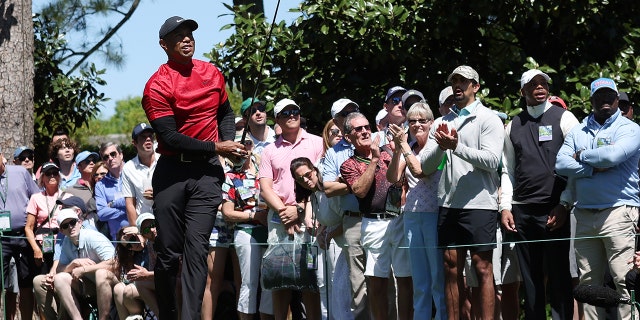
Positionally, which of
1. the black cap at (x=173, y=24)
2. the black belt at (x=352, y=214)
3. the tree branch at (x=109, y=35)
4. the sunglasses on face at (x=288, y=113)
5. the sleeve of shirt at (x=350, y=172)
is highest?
the tree branch at (x=109, y=35)

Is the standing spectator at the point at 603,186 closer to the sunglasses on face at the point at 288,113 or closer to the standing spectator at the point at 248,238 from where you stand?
the sunglasses on face at the point at 288,113

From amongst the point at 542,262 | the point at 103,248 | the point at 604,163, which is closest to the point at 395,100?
the point at 542,262

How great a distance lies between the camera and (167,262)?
8250 millimetres

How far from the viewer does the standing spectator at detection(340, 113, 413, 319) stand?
932 cm

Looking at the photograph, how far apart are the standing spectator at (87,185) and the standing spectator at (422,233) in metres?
3.74

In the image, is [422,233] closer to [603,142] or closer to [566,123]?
[566,123]

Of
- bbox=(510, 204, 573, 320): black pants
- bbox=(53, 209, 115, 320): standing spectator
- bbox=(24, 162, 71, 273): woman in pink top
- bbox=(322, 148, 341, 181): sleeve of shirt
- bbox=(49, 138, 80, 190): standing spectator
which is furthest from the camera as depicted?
bbox=(49, 138, 80, 190): standing spectator

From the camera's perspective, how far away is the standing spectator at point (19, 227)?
39.4ft

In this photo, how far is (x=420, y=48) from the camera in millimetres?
12688

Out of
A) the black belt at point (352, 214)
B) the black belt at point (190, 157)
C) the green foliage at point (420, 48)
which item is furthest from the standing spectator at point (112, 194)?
the black belt at point (190, 157)

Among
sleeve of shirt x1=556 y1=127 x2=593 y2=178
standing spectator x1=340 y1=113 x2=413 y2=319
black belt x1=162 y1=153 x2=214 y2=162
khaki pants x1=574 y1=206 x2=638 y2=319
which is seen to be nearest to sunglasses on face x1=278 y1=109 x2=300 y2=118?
standing spectator x1=340 y1=113 x2=413 y2=319

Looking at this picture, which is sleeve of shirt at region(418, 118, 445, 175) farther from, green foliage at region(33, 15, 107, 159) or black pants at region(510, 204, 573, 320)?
green foliage at region(33, 15, 107, 159)

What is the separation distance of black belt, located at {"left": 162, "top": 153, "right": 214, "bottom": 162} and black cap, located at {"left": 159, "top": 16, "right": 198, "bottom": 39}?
2.66 ft

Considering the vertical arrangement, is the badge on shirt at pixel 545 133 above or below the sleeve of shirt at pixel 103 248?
above
